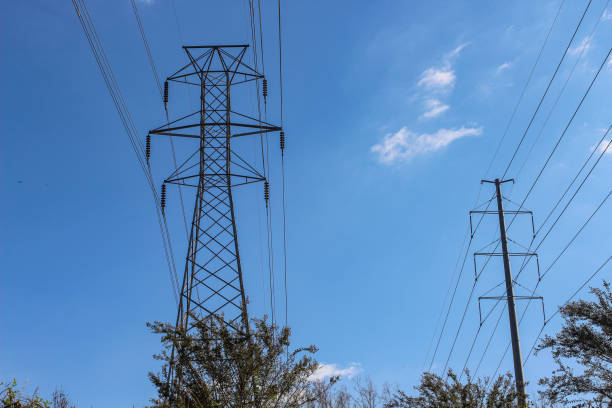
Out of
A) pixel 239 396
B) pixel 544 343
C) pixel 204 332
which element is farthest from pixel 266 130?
pixel 544 343

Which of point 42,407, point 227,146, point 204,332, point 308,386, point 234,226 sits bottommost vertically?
point 42,407

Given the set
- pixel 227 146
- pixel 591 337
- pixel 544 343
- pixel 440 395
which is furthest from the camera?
pixel 544 343

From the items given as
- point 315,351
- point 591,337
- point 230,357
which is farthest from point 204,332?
point 591,337

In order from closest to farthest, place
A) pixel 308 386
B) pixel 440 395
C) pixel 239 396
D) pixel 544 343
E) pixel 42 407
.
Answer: pixel 42 407, pixel 239 396, pixel 308 386, pixel 440 395, pixel 544 343

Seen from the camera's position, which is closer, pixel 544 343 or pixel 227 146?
pixel 227 146

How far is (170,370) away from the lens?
1587cm

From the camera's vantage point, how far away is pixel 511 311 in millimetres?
18766

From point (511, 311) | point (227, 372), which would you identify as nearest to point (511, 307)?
point (511, 311)

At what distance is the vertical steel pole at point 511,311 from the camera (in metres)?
16.8

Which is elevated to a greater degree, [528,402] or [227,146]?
[227,146]

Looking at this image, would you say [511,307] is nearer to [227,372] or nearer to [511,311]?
[511,311]

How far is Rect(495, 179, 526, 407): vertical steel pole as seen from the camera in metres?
16.8

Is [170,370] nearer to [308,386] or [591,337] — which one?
[308,386]

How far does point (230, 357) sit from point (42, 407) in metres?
4.55
